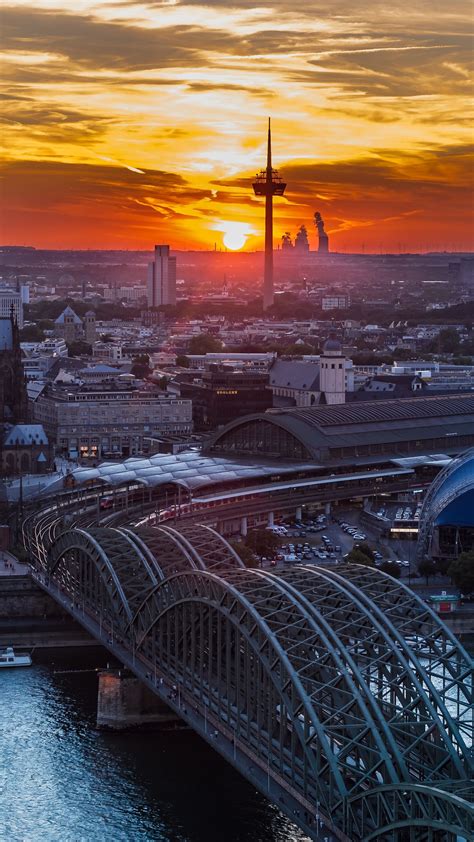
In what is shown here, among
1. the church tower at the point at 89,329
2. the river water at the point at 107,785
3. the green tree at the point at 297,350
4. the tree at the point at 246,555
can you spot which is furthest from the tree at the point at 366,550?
the church tower at the point at 89,329

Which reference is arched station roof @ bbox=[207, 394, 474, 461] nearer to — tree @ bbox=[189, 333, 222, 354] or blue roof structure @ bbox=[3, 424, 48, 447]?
blue roof structure @ bbox=[3, 424, 48, 447]

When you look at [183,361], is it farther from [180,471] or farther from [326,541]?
[326,541]

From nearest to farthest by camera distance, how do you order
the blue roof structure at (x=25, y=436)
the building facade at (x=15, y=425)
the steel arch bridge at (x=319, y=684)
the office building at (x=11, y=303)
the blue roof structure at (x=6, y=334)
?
the steel arch bridge at (x=319, y=684)
the building facade at (x=15, y=425)
the blue roof structure at (x=25, y=436)
the blue roof structure at (x=6, y=334)
the office building at (x=11, y=303)

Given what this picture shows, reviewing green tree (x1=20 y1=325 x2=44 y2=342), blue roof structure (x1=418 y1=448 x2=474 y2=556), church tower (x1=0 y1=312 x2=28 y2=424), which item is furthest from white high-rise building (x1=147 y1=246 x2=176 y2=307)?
blue roof structure (x1=418 y1=448 x2=474 y2=556)

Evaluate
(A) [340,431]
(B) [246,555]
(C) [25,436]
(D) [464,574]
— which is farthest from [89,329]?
(D) [464,574]

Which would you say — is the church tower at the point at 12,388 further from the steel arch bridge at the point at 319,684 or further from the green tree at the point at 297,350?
the green tree at the point at 297,350

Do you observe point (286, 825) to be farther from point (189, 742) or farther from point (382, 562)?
point (382, 562)
